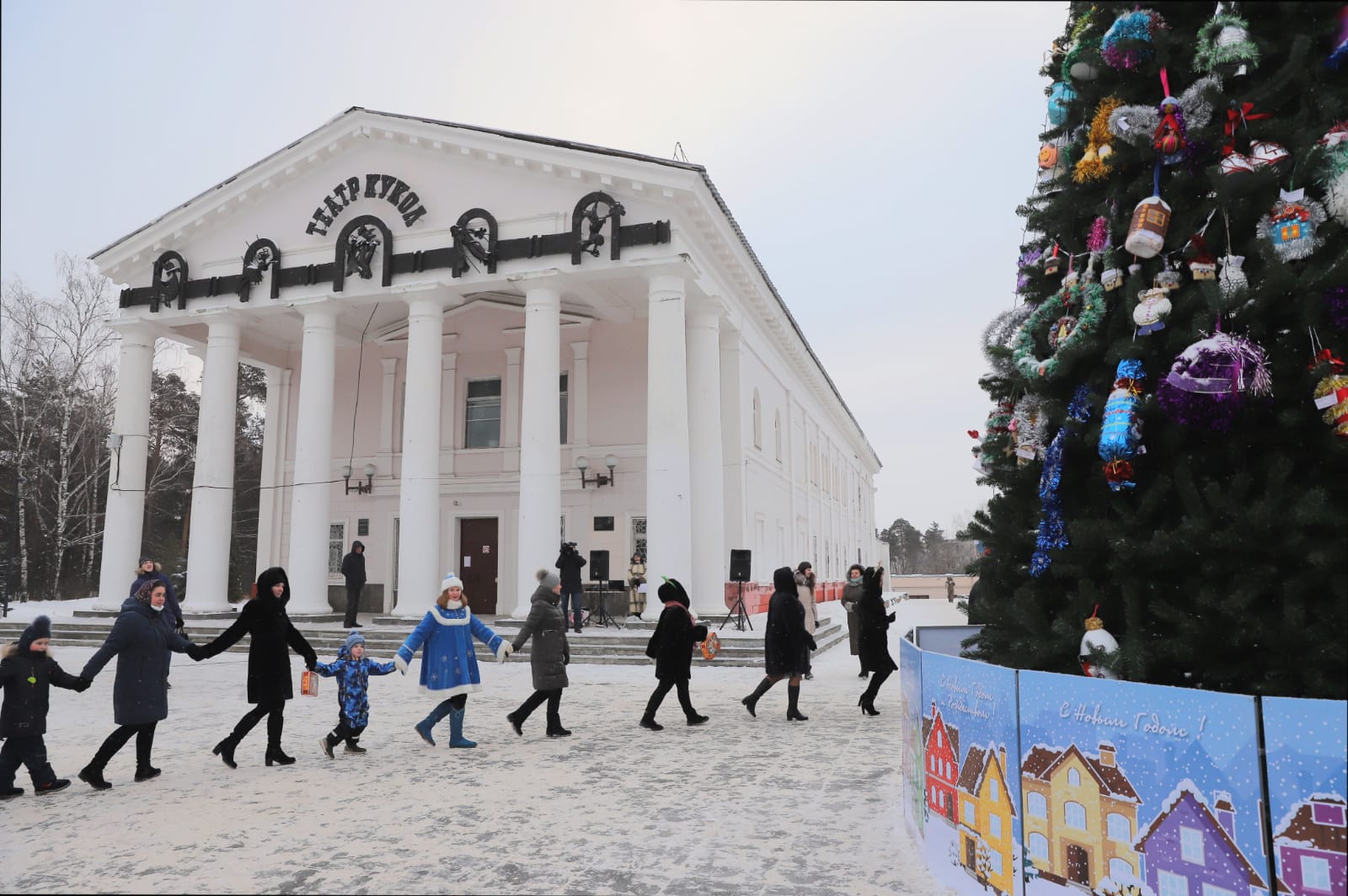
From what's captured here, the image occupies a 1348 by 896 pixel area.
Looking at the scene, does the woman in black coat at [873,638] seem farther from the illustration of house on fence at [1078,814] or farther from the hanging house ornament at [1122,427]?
the hanging house ornament at [1122,427]

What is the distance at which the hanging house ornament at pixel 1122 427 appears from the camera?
377cm

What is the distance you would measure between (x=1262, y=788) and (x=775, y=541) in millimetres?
25219

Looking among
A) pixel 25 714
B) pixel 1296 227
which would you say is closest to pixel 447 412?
pixel 25 714

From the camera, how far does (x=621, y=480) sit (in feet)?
75.4

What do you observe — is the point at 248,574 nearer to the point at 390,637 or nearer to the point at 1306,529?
the point at 390,637

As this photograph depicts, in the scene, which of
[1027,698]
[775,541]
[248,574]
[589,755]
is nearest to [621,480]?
[775,541]

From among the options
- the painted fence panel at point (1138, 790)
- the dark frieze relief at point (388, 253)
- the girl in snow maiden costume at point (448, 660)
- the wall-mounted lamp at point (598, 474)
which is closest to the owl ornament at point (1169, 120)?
the painted fence panel at point (1138, 790)

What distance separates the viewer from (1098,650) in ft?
12.4

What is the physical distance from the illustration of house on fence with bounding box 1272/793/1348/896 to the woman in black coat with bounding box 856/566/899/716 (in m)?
7.33

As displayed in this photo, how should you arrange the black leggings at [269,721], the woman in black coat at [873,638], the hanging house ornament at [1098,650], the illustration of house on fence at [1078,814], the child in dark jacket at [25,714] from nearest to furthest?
1. the illustration of house on fence at [1078,814]
2. the hanging house ornament at [1098,650]
3. the child in dark jacket at [25,714]
4. the black leggings at [269,721]
5. the woman in black coat at [873,638]

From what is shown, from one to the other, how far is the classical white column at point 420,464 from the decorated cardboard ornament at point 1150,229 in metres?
17.0

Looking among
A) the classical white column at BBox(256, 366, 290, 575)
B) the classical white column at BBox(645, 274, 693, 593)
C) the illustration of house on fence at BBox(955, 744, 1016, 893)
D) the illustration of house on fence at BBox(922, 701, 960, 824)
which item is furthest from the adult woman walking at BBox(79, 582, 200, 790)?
the classical white column at BBox(256, 366, 290, 575)

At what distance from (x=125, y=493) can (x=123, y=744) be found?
17192mm

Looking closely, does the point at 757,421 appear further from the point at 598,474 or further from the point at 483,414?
the point at 483,414
